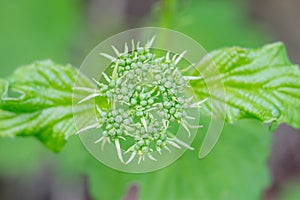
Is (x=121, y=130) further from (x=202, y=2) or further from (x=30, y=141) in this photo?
(x=202, y=2)

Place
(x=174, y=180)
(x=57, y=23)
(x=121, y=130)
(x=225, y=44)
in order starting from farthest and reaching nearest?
(x=57, y=23), (x=225, y=44), (x=174, y=180), (x=121, y=130)

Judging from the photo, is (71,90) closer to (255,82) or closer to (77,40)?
(255,82)

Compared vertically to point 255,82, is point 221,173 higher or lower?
lower

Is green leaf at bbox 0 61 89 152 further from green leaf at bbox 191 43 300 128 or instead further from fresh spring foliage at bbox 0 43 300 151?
green leaf at bbox 191 43 300 128

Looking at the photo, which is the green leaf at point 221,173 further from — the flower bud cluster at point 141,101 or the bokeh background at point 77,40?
the bokeh background at point 77,40

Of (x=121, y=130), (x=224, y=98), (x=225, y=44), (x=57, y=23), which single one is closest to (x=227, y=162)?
(x=224, y=98)

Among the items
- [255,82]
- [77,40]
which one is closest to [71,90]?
[255,82]
